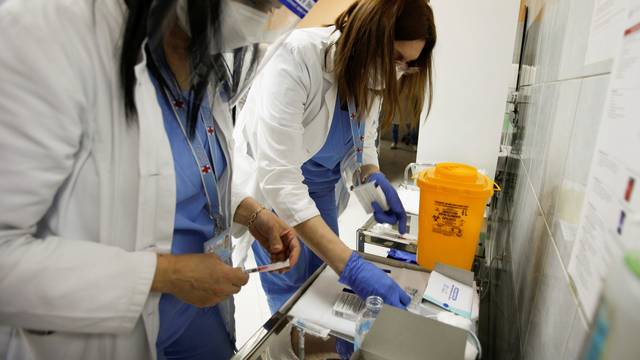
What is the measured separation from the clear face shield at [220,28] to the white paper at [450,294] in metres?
0.72

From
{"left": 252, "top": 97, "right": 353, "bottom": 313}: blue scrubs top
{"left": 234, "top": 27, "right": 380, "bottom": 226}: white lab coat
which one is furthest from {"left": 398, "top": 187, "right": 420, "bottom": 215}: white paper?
{"left": 234, "top": 27, "right": 380, "bottom": 226}: white lab coat

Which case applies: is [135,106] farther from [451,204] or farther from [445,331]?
[451,204]

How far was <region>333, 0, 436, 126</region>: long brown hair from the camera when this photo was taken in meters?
1.08

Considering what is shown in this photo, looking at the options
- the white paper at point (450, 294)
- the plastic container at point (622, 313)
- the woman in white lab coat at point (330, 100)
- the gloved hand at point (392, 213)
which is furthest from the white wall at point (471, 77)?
the plastic container at point (622, 313)

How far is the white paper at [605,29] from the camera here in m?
0.47

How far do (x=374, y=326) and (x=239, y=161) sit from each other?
0.92m

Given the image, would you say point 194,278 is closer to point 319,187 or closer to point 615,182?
point 615,182

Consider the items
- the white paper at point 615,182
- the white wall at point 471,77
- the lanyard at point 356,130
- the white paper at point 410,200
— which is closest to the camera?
the white paper at point 615,182

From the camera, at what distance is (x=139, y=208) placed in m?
0.68

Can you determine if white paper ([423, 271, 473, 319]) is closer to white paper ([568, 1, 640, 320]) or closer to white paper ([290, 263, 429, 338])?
white paper ([290, 263, 429, 338])

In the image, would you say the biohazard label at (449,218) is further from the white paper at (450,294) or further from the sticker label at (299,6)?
the sticker label at (299,6)

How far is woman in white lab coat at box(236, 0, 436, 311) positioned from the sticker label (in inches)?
17.0

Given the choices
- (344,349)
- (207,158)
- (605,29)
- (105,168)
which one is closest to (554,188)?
(605,29)

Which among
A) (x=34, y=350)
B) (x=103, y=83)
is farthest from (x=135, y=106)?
(x=34, y=350)
